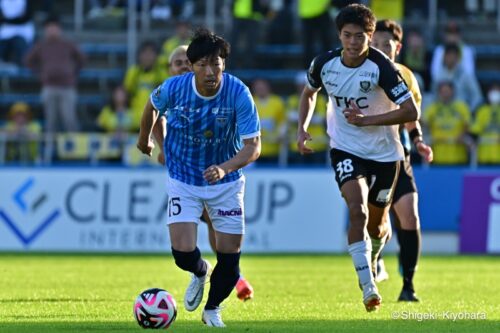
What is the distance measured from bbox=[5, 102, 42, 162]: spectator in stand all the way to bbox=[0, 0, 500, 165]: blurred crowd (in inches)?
0.7

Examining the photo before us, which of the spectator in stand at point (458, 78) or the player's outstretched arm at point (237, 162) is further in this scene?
the spectator in stand at point (458, 78)

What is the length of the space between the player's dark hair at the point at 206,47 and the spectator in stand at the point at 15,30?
16.4m

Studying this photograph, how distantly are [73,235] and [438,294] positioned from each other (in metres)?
8.87

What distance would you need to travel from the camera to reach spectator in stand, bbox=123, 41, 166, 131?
76.7ft

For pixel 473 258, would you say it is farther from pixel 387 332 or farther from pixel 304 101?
pixel 387 332

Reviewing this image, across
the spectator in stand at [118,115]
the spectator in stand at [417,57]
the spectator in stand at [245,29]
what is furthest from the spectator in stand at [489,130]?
the spectator in stand at [118,115]

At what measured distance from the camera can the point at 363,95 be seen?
37.5 feet

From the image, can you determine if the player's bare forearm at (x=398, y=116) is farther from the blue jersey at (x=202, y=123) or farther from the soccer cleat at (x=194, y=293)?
the soccer cleat at (x=194, y=293)

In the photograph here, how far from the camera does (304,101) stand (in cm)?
1191

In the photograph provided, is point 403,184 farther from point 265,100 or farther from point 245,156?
point 265,100

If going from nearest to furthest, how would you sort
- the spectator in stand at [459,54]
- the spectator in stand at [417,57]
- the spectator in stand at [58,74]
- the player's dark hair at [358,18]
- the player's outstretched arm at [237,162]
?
the player's outstretched arm at [237,162]
the player's dark hair at [358,18]
the spectator in stand at [417,57]
the spectator in stand at [459,54]
the spectator in stand at [58,74]

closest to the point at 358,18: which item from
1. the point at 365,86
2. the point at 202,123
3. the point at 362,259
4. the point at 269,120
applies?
the point at 365,86

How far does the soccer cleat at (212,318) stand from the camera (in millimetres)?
9938

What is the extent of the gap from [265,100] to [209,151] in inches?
497
